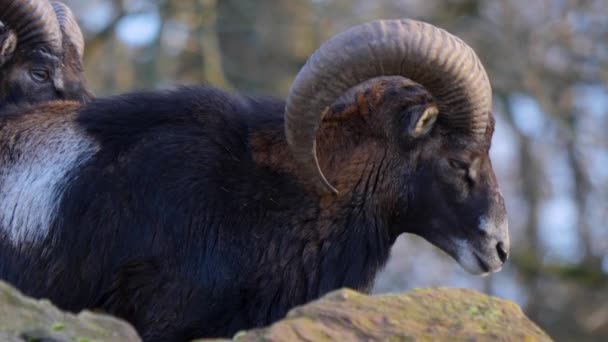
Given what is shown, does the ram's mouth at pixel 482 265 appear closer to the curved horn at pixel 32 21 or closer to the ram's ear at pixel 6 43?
the curved horn at pixel 32 21

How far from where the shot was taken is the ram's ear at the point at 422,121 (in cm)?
770

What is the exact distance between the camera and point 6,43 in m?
9.59

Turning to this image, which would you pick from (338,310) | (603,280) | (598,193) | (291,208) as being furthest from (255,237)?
(598,193)

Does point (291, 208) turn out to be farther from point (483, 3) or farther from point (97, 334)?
point (483, 3)

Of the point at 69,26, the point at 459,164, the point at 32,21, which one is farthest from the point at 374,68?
the point at 69,26

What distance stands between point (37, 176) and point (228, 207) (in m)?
1.23

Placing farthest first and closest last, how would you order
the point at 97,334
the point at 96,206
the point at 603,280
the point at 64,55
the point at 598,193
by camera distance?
the point at 598,193 → the point at 603,280 → the point at 64,55 → the point at 96,206 → the point at 97,334

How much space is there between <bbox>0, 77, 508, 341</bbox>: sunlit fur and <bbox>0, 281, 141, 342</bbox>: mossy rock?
1.79 m

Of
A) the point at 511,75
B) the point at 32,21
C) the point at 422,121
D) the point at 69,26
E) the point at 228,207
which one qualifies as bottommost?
the point at 511,75

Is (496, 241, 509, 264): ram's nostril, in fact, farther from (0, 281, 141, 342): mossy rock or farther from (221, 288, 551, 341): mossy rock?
(0, 281, 141, 342): mossy rock

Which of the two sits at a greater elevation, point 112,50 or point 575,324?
point 112,50

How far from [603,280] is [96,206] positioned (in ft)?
51.6

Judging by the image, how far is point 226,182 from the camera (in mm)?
7652

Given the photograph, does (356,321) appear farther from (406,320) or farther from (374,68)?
(374,68)
